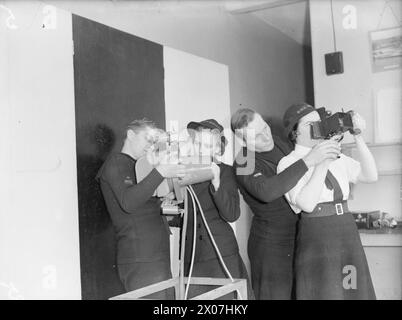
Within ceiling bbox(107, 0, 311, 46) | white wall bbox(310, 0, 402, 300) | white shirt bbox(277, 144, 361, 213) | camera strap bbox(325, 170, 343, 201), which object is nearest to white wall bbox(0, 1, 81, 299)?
ceiling bbox(107, 0, 311, 46)

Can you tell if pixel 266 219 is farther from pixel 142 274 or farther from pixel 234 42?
pixel 234 42

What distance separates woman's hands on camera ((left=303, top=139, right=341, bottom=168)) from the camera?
147 cm

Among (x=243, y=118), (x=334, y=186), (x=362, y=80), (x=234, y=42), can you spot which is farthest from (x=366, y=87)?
(x=334, y=186)

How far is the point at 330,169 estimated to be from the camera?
1536 millimetres

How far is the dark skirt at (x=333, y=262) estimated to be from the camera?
146 centimetres

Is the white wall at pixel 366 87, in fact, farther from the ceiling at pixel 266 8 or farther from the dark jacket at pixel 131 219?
the dark jacket at pixel 131 219

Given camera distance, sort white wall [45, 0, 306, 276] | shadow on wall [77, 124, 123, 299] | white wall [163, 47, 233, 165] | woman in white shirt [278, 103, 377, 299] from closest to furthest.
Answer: woman in white shirt [278, 103, 377, 299]
shadow on wall [77, 124, 123, 299]
white wall [45, 0, 306, 276]
white wall [163, 47, 233, 165]

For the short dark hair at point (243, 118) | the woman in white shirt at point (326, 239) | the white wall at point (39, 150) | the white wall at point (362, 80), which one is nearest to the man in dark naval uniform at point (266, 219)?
the short dark hair at point (243, 118)

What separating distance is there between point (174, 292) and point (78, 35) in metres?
0.95

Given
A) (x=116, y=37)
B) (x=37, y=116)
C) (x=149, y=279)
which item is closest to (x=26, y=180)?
(x=37, y=116)

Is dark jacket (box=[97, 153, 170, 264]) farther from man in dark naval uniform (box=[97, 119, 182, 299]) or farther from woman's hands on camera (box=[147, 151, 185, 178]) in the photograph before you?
woman's hands on camera (box=[147, 151, 185, 178])

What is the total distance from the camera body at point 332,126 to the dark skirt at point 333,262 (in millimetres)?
247

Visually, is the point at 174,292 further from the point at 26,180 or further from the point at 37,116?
the point at 37,116

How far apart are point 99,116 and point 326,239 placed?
918 millimetres
